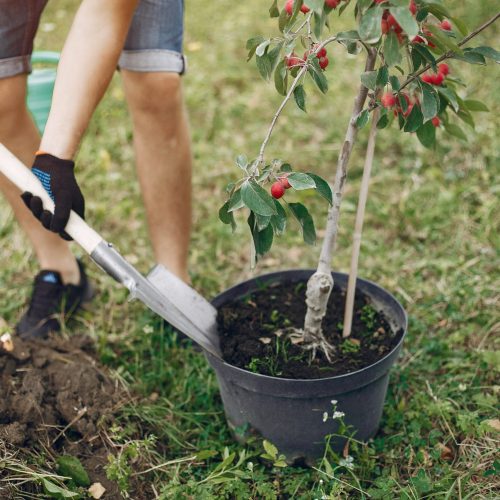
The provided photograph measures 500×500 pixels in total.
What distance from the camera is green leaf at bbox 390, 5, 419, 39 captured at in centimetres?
114

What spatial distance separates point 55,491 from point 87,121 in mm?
Result: 914

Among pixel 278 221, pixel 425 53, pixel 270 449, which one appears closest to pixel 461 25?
pixel 425 53

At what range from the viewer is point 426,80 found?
5.07 feet

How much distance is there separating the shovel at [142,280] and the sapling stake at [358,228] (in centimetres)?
37

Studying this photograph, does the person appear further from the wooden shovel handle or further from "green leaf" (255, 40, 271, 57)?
"green leaf" (255, 40, 271, 57)

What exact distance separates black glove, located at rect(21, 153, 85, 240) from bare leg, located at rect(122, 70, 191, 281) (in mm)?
459

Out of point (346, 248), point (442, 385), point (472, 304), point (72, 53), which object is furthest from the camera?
point (346, 248)

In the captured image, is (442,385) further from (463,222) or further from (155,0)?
(155,0)

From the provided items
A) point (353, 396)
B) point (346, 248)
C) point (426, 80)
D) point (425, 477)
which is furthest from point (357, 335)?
point (346, 248)

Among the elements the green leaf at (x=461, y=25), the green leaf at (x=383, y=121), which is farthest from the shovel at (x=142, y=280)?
the green leaf at (x=461, y=25)

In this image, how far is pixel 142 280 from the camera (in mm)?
1668

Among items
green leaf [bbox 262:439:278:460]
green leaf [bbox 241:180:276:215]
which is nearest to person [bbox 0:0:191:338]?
green leaf [bbox 241:180:276:215]

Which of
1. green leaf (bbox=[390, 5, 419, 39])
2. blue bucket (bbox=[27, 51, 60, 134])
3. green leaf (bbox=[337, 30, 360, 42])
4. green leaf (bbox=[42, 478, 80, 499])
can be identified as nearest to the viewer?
green leaf (bbox=[390, 5, 419, 39])

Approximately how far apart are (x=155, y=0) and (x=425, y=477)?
149 centimetres
